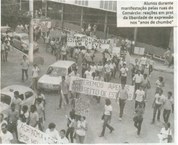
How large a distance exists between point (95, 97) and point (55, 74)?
1.29m

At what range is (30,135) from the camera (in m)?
7.47

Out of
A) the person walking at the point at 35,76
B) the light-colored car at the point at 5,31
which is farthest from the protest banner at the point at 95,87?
the light-colored car at the point at 5,31

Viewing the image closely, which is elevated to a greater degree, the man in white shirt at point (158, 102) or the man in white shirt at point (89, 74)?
the man in white shirt at point (89, 74)

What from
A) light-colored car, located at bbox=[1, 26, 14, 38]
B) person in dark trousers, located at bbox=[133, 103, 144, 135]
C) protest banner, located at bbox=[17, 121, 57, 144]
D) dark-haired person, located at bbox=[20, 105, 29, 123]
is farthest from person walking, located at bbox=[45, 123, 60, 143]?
light-colored car, located at bbox=[1, 26, 14, 38]

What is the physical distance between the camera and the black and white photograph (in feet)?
25.0

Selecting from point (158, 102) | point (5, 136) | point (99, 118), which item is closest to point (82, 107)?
point (99, 118)

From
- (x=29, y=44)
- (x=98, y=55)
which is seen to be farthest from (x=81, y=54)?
(x=29, y=44)

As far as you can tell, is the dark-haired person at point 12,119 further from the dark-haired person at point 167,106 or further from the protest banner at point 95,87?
the dark-haired person at point 167,106

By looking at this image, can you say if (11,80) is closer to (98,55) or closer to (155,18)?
(98,55)

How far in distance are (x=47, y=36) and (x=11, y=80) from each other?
2.46 m

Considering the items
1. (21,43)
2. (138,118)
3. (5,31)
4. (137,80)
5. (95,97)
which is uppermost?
(5,31)

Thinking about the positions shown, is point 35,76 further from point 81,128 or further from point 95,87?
point 81,128

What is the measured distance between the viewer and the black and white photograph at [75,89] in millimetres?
7605

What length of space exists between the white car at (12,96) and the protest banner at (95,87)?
0.92 meters
